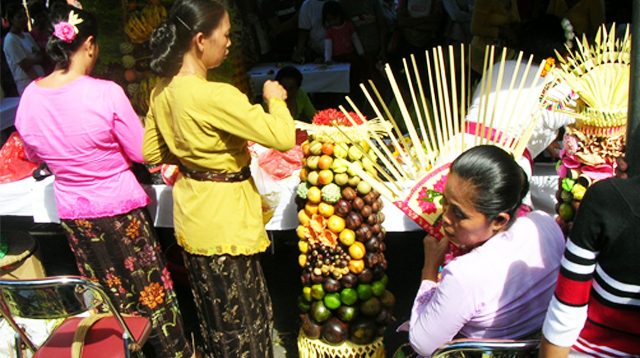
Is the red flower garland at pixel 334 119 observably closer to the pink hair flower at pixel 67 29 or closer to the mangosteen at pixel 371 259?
the mangosteen at pixel 371 259

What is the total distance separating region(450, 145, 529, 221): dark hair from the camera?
56.3 inches

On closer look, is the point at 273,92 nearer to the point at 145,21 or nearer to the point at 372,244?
the point at 372,244

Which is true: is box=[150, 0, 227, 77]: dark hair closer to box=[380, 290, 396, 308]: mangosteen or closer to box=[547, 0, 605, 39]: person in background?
box=[380, 290, 396, 308]: mangosteen

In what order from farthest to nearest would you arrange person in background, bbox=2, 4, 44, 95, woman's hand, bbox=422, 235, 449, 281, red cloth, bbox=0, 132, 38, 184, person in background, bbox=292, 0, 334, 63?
1. person in background, bbox=292, 0, 334, 63
2. person in background, bbox=2, 4, 44, 95
3. red cloth, bbox=0, 132, 38, 184
4. woman's hand, bbox=422, 235, 449, 281

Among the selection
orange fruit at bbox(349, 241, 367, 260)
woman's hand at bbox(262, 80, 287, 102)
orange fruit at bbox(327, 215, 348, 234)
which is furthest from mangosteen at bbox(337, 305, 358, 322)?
woman's hand at bbox(262, 80, 287, 102)

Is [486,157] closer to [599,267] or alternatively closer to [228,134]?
[599,267]

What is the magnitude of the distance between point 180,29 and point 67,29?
557mm

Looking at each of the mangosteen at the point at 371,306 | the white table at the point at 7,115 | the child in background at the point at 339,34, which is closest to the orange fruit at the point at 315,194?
the mangosteen at the point at 371,306

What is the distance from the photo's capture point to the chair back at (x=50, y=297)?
1890 mm

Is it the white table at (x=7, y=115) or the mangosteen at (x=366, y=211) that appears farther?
the white table at (x=7, y=115)

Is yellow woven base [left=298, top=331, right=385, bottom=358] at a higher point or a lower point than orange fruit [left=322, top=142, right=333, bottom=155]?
lower

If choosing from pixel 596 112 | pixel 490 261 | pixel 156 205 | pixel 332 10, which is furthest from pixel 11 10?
pixel 490 261

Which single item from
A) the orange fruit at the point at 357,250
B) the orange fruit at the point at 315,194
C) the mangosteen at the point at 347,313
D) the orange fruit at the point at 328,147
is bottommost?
the mangosteen at the point at 347,313

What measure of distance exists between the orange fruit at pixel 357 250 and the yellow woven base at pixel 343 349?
383 millimetres
